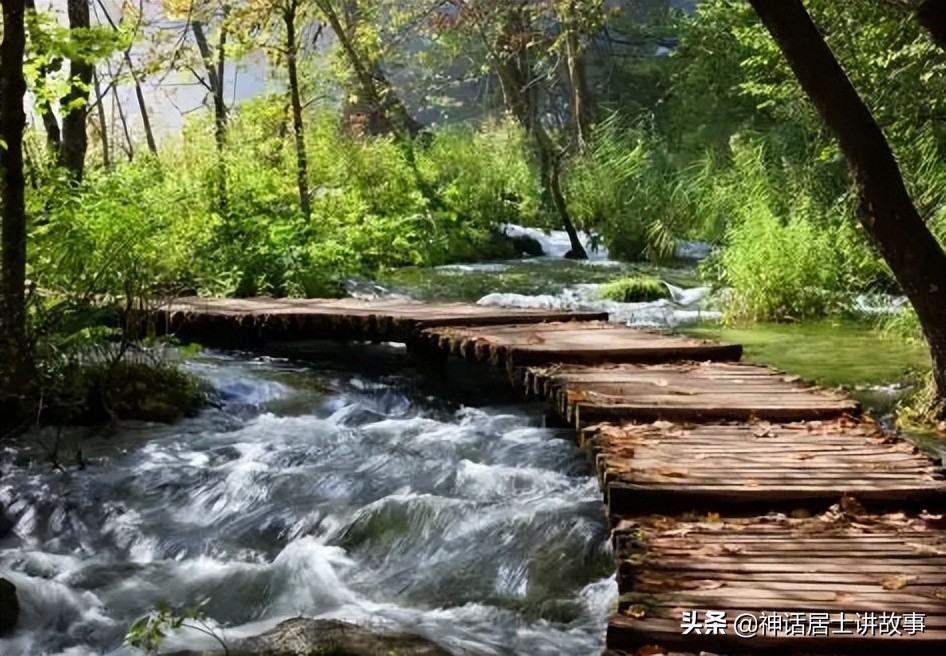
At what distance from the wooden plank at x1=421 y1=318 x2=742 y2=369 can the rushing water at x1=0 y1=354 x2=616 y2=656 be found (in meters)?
0.57

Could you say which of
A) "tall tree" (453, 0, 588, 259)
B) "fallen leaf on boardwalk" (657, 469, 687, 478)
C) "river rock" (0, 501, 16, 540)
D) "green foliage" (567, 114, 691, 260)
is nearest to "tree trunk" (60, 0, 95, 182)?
"river rock" (0, 501, 16, 540)

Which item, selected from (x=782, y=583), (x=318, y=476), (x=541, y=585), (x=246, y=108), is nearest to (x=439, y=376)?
(x=318, y=476)

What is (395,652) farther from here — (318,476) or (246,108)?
(246,108)

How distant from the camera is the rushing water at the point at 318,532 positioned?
3869mm

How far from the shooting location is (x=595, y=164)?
15.7 metres

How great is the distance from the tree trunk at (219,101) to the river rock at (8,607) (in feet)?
24.8

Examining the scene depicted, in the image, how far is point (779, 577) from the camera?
2582 millimetres

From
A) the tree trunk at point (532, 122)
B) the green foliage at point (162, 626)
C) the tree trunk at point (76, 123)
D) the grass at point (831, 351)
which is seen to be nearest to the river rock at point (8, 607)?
the green foliage at point (162, 626)

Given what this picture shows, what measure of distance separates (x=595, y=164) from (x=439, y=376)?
883 cm

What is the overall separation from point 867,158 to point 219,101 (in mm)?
11193

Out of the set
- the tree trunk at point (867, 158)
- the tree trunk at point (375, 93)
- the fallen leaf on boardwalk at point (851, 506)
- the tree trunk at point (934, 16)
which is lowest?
the fallen leaf on boardwalk at point (851, 506)

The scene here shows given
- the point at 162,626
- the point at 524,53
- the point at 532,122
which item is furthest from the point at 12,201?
the point at 524,53

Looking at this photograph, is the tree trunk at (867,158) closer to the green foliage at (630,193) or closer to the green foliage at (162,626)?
the green foliage at (162,626)

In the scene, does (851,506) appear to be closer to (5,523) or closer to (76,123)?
(5,523)
